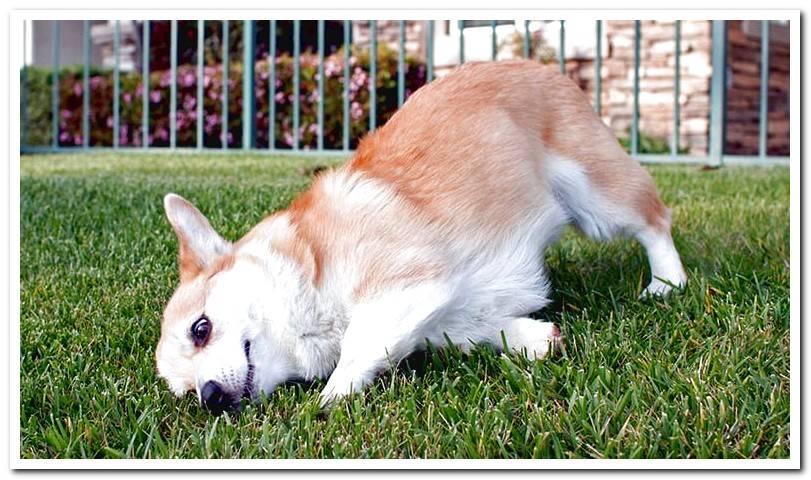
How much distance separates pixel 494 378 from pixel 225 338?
0.62 metres

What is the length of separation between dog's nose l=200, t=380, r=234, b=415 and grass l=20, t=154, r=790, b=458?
3 cm

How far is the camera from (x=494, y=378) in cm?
204

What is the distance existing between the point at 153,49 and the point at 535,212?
11.4m

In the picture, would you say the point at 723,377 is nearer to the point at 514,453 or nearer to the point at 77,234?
the point at 514,453

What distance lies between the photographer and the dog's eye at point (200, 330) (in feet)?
6.77

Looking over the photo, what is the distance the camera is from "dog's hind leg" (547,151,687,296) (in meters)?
2.68

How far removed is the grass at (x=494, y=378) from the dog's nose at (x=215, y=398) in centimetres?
3

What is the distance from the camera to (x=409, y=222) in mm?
2211

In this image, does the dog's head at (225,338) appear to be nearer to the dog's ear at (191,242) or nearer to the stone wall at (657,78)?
the dog's ear at (191,242)

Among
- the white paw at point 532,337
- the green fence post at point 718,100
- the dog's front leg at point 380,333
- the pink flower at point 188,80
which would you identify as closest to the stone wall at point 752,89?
the green fence post at point 718,100

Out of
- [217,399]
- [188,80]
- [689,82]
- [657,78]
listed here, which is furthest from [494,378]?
[188,80]

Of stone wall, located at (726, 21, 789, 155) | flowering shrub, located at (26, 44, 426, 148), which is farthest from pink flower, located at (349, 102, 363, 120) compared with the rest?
stone wall, located at (726, 21, 789, 155)

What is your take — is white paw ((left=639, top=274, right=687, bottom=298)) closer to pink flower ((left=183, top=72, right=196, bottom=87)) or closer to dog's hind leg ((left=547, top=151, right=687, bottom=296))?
dog's hind leg ((left=547, top=151, right=687, bottom=296))
